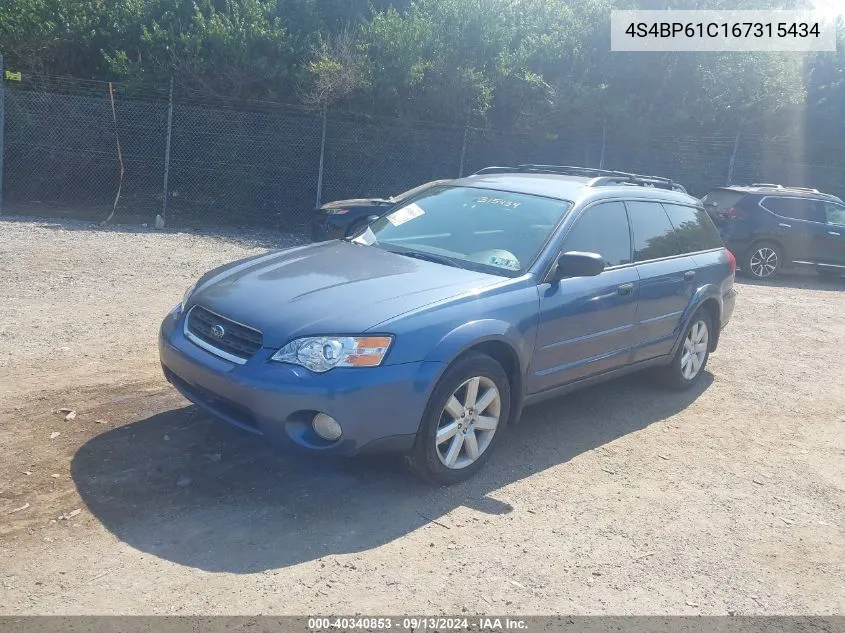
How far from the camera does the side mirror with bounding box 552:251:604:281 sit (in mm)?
4746

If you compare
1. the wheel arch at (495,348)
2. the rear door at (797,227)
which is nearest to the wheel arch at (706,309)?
the wheel arch at (495,348)

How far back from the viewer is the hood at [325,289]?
407 centimetres

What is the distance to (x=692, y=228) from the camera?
6.58 m

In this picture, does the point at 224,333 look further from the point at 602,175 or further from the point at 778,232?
the point at 778,232

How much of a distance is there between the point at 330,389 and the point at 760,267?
1155cm

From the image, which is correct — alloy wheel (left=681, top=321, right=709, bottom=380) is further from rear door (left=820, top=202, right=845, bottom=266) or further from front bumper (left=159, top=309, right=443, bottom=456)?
rear door (left=820, top=202, right=845, bottom=266)

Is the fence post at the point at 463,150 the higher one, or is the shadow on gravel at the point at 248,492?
the fence post at the point at 463,150

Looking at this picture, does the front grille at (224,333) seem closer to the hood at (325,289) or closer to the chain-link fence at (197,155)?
the hood at (325,289)

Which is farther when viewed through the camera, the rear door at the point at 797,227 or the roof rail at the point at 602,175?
the rear door at the point at 797,227

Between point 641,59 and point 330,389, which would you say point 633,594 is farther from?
point 641,59

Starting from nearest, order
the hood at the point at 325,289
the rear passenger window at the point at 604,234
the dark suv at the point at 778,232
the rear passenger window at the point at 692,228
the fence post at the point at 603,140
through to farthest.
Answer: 1. the hood at the point at 325,289
2. the rear passenger window at the point at 604,234
3. the rear passenger window at the point at 692,228
4. the dark suv at the point at 778,232
5. the fence post at the point at 603,140

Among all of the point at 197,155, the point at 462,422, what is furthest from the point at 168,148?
the point at 462,422

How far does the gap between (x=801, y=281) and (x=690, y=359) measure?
28.4 feet

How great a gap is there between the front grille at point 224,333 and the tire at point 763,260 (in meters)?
11.3
